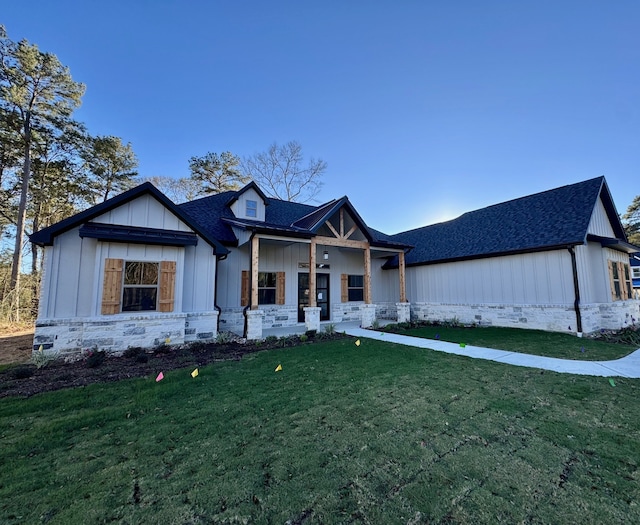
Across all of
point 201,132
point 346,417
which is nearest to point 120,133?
point 201,132

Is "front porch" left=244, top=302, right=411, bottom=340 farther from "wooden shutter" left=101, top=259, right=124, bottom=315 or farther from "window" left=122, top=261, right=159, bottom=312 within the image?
"wooden shutter" left=101, top=259, right=124, bottom=315

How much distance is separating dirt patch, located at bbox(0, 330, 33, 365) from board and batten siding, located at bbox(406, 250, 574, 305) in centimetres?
1414

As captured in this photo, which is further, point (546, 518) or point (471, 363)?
point (471, 363)

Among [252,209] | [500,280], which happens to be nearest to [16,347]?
[252,209]

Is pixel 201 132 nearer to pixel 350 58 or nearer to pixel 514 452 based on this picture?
pixel 350 58

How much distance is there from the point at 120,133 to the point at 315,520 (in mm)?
24981

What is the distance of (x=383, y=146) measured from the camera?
14641mm

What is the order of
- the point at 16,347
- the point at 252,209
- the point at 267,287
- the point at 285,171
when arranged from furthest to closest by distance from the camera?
the point at 285,171 → the point at 252,209 → the point at 267,287 → the point at 16,347

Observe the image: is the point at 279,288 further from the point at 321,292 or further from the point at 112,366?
the point at 112,366

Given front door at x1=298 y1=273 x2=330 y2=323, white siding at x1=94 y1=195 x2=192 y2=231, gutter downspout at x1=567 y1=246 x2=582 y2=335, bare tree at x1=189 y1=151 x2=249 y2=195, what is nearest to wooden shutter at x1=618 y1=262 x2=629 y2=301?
gutter downspout at x1=567 y1=246 x2=582 y2=335

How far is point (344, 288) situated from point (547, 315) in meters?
7.64

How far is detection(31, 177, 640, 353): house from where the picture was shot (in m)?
7.10

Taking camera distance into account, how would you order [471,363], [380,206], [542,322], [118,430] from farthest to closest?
1. [380,206]
2. [542,322]
3. [471,363]
4. [118,430]

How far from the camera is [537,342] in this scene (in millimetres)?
8102
